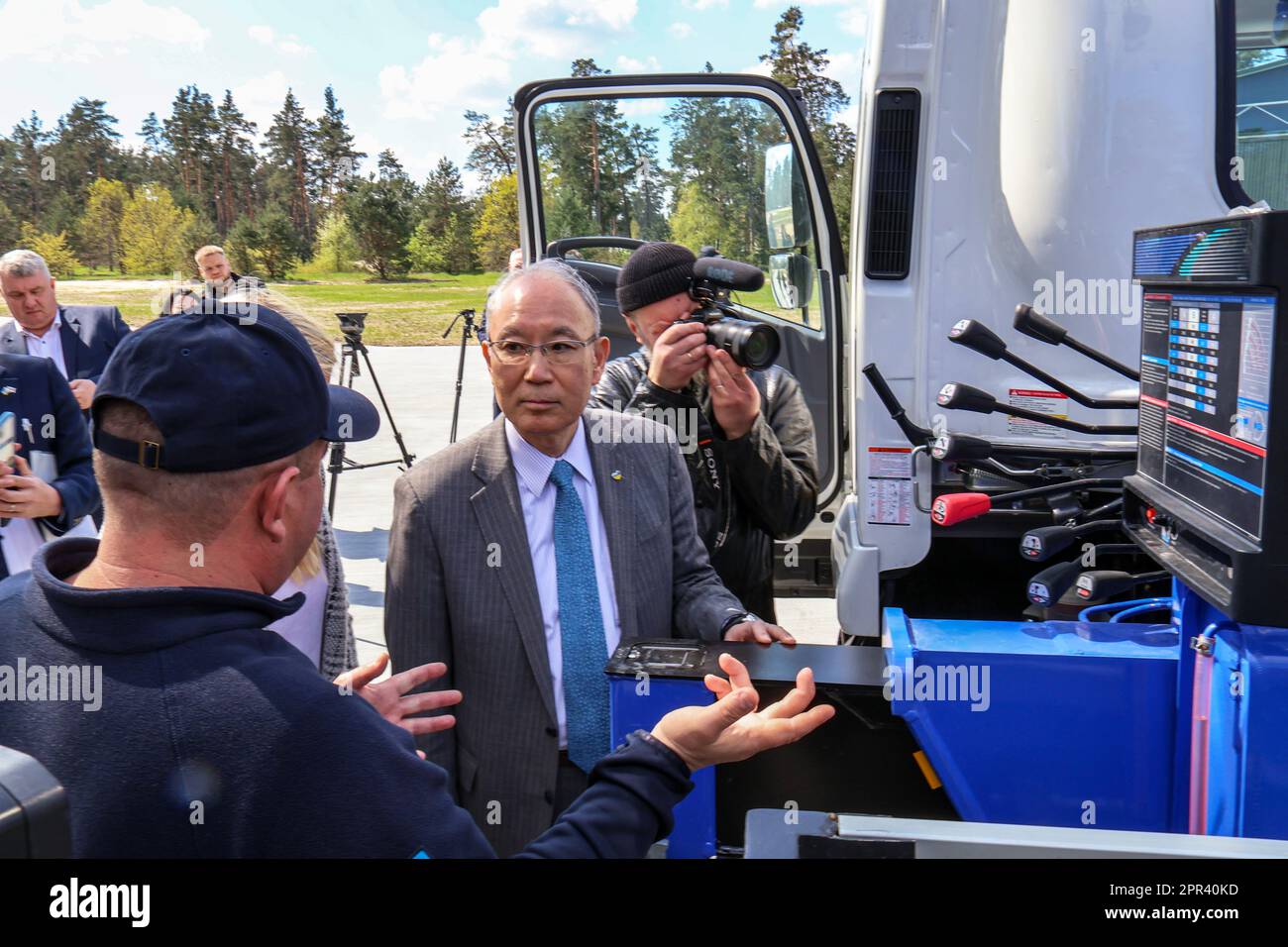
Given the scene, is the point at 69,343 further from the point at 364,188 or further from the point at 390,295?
the point at 364,188

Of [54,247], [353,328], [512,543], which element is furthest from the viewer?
[54,247]

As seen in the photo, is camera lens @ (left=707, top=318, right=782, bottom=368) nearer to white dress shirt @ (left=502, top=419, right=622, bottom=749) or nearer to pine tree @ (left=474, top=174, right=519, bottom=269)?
white dress shirt @ (left=502, top=419, right=622, bottom=749)

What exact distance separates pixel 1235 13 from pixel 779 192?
1957mm

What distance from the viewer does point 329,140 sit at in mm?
48812

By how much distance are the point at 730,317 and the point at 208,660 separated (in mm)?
1808

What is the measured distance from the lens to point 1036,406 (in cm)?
320

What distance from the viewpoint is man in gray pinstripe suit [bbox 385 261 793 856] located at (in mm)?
2055

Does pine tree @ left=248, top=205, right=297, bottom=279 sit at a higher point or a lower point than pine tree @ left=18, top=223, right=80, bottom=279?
higher

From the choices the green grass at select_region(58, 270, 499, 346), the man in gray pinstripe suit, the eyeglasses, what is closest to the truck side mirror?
the man in gray pinstripe suit

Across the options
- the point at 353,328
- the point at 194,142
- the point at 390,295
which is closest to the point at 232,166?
the point at 194,142

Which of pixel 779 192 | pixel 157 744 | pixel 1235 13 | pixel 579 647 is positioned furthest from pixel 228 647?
pixel 779 192

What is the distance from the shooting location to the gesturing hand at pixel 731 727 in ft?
4.20
